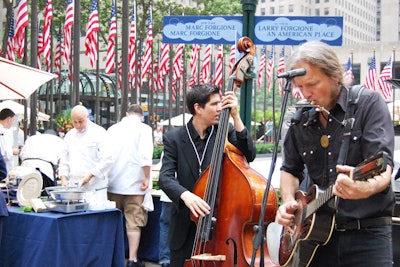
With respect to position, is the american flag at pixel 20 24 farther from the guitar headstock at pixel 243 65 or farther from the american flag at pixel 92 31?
the guitar headstock at pixel 243 65

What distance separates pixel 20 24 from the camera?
62.5 ft

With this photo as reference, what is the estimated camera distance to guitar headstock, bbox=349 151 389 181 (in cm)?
219

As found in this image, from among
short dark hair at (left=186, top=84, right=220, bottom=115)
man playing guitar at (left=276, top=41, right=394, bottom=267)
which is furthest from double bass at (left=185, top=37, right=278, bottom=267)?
man playing guitar at (left=276, top=41, right=394, bottom=267)

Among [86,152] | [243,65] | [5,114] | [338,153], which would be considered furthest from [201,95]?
[5,114]

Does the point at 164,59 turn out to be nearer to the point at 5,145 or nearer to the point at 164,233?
the point at 5,145

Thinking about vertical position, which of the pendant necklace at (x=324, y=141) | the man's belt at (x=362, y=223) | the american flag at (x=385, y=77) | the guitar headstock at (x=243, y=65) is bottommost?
the man's belt at (x=362, y=223)

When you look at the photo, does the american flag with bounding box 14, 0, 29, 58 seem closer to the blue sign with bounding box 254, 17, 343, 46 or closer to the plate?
the plate

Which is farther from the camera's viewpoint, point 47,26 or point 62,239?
point 47,26

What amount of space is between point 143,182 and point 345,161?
4.93 m

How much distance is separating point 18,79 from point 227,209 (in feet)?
16.1

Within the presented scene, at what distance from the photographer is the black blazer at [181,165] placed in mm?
4250

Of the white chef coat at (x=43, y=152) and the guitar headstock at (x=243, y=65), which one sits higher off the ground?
the guitar headstock at (x=243, y=65)

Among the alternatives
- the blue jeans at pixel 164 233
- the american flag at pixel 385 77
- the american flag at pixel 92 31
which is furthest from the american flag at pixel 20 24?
the american flag at pixel 385 77

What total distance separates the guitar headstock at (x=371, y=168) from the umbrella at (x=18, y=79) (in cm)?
618
